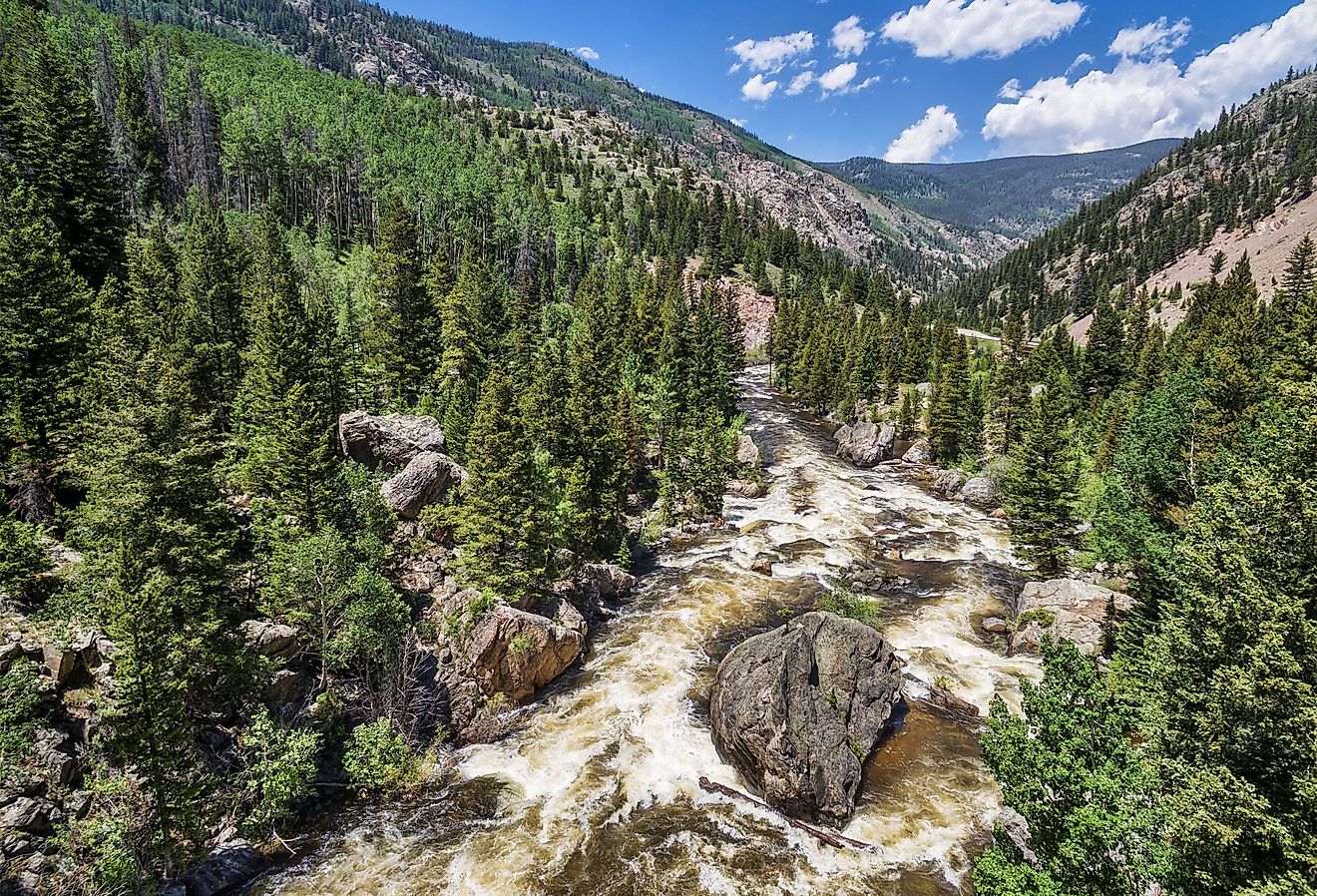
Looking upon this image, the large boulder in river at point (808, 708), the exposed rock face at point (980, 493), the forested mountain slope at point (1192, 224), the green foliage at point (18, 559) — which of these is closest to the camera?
the green foliage at point (18, 559)

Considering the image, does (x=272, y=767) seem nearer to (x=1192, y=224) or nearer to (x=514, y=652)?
(x=514, y=652)

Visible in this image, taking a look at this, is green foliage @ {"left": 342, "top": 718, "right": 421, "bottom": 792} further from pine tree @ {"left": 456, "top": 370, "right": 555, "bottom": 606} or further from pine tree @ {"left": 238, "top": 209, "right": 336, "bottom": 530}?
pine tree @ {"left": 238, "top": 209, "right": 336, "bottom": 530}

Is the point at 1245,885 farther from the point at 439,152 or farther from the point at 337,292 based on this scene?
the point at 439,152

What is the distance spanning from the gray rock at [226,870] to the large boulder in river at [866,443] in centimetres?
6799

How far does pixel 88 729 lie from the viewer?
18953 millimetres

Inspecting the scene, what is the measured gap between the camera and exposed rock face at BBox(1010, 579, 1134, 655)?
104 feet

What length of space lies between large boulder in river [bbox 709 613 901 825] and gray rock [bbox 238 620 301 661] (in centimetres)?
1930

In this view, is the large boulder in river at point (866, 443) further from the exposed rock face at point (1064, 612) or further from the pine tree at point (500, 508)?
the pine tree at point (500, 508)

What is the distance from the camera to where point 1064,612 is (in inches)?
1332

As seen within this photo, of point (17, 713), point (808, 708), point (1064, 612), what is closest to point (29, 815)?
point (17, 713)

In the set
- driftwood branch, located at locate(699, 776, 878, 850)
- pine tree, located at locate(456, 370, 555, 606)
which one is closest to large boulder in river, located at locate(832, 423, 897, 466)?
pine tree, located at locate(456, 370, 555, 606)

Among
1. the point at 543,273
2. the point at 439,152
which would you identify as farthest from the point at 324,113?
the point at 543,273

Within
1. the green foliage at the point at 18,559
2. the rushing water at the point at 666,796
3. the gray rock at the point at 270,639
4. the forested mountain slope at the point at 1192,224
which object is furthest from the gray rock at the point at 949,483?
the forested mountain slope at the point at 1192,224

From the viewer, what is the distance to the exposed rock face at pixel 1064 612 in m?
31.6
